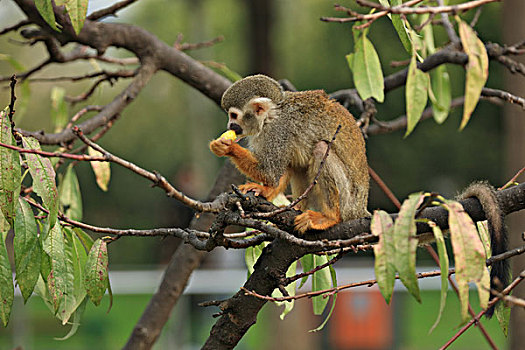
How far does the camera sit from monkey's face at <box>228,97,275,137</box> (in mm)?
2154

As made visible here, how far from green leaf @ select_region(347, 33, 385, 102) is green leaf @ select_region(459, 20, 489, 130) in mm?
769

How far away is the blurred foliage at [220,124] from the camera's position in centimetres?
1465

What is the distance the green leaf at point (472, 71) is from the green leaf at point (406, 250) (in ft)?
0.58

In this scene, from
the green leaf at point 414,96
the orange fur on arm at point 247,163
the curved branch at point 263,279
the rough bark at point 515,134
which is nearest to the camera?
the green leaf at point 414,96

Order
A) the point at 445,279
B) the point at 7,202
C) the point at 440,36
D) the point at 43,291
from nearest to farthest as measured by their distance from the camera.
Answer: the point at 445,279
the point at 7,202
the point at 43,291
the point at 440,36

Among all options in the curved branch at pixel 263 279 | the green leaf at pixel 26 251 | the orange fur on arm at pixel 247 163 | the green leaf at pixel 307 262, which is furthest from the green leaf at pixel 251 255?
the green leaf at pixel 26 251

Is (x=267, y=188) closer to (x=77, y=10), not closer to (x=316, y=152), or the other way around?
(x=316, y=152)

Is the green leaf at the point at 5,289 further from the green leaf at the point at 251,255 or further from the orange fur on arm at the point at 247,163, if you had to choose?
→ the orange fur on arm at the point at 247,163

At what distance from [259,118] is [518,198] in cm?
104

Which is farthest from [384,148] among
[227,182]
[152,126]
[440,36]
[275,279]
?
[275,279]

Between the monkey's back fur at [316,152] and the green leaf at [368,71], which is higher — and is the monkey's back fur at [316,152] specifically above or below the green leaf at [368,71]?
below

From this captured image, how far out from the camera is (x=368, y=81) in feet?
6.17

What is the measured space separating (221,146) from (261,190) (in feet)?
0.72

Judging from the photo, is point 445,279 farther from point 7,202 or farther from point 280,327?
point 280,327
